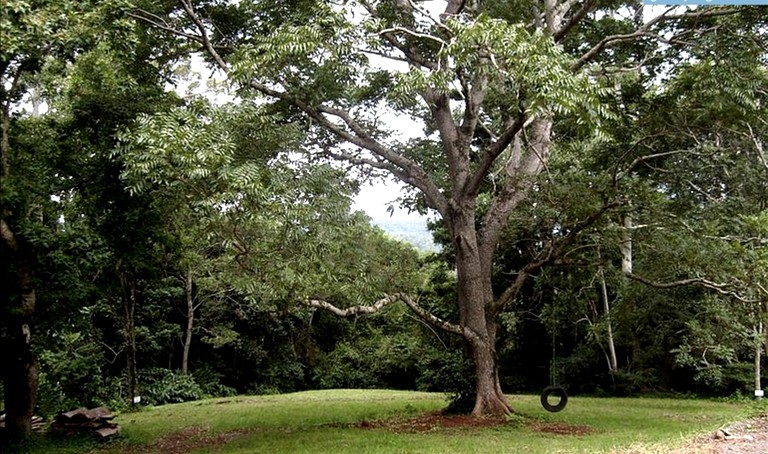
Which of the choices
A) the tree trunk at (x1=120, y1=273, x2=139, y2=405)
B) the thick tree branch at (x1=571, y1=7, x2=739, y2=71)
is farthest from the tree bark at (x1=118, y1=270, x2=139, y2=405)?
the thick tree branch at (x1=571, y1=7, x2=739, y2=71)

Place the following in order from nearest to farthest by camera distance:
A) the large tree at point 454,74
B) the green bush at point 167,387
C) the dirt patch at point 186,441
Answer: the large tree at point 454,74 < the dirt patch at point 186,441 < the green bush at point 167,387

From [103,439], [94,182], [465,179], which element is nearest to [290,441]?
[103,439]

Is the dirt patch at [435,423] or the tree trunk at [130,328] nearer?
the dirt patch at [435,423]

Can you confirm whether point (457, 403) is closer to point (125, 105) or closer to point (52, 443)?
point (52, 443)

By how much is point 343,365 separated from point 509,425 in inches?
507

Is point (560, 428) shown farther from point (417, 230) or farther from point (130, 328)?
point (417, 230)

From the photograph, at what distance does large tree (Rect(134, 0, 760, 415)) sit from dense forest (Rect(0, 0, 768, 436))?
4 cm

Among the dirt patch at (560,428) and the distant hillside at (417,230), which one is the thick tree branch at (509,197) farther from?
the distant hillside at (417,230)

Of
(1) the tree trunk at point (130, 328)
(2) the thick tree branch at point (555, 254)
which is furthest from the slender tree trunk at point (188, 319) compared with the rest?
(2) the thick tree branch at point (555, 254)

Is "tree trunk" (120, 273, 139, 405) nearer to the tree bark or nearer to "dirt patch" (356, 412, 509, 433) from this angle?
the tree bark

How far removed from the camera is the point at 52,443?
8.52 m

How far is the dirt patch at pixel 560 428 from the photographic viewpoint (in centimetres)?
859

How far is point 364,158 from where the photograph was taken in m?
11.2

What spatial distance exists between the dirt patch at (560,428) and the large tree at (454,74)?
78cm
